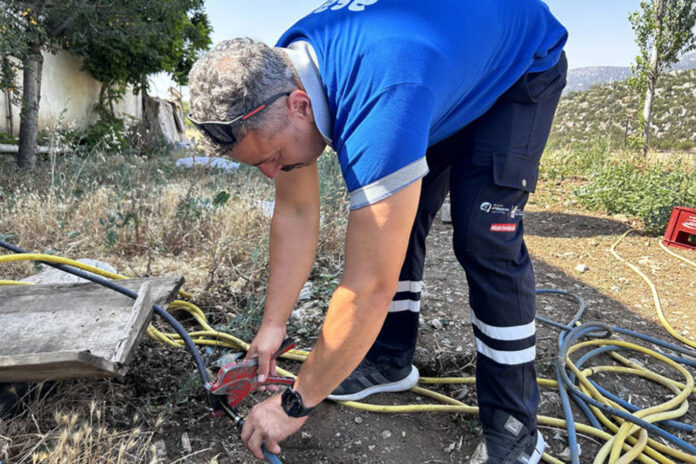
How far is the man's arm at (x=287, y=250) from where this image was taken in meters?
1.56

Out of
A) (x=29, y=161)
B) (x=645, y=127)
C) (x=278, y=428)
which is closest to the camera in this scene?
(x=278, y=428)

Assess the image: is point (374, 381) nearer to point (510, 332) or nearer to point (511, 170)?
point (510, 332)

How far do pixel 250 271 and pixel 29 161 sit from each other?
15.1ft

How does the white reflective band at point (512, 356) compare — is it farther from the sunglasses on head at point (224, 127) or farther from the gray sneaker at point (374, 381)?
the sunglasses on head at point (224, 127)

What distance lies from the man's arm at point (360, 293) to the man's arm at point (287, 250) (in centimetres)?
38

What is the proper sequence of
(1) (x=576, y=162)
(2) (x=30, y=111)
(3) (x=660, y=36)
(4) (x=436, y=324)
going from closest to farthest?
(4) (x=436, y=324), (2) (x=30, y=111), (1) (x=576, y=162), (3) (x=660, y=36)

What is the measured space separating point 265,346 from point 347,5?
1.06 m

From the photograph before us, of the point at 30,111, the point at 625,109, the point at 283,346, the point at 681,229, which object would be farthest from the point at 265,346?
the point at 625,109

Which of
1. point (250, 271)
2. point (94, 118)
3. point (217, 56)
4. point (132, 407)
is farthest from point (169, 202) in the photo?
point (94, 118)

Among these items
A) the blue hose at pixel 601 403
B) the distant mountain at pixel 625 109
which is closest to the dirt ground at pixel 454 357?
the blue hose at pixel 601 403

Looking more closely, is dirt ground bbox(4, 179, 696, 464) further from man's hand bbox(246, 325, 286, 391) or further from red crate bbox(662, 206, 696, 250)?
red crate bbox(662, 206, 696, 250)

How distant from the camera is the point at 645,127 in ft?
44.3

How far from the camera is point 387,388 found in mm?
2021

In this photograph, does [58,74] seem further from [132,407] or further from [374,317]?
[374,317]
